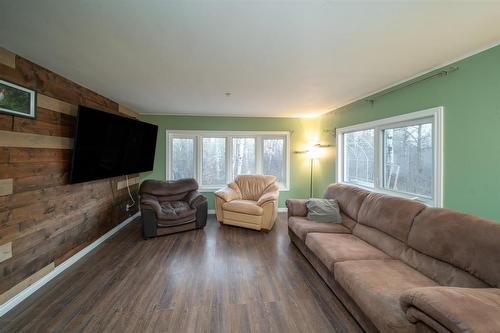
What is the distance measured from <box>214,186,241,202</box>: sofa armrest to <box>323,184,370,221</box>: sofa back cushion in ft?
6.08

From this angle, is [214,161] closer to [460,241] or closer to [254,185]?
[254,185]

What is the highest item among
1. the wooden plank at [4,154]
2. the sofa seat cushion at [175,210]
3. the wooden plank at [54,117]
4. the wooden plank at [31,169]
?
the wooden plank at [54,117]

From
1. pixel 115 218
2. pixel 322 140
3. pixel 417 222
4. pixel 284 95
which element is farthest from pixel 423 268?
pixel 115 218

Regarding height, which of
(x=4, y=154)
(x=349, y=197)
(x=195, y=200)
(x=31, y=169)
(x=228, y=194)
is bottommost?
(x=195, y=200)

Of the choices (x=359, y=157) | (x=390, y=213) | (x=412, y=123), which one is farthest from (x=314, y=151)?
(x=390, y=213)

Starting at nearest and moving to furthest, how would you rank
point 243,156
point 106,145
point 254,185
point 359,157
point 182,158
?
1. point 106,145
2. point 359,157
3. point 254,185
4. point 182,158
5. point 243,156

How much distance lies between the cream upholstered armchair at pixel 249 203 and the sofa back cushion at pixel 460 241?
7.34 ft

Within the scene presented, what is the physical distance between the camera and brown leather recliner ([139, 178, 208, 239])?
11.7ft

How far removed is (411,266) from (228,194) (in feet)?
9.95

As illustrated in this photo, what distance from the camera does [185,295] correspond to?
2.18 meters

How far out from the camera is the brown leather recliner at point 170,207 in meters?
3.58

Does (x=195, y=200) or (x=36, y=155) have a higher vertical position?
(x=36, y=155)

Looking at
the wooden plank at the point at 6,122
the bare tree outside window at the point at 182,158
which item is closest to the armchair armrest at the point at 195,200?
the bare tree outside window at the point at 182,158

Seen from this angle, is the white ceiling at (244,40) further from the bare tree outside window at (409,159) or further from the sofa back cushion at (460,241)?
the sofa back cushion at (460,241)
